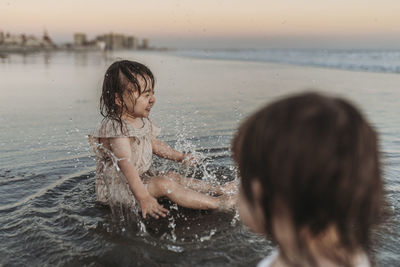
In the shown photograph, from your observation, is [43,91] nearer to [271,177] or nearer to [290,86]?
[290,86]

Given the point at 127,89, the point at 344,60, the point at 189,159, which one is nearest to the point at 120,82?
the point at 127,89

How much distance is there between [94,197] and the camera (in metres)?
3.35

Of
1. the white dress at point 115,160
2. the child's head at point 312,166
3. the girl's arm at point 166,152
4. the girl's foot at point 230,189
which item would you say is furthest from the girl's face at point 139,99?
the child's head at point 312,166

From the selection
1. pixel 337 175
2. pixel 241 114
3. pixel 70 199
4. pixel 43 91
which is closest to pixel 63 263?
pixel 70 199

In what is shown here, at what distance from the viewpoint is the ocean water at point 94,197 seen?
7.65 feet

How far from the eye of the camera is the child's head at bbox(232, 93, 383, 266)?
3.08 feet

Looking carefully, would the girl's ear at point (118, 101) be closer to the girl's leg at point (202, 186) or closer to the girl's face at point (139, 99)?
the girl's face at point (139, 99)

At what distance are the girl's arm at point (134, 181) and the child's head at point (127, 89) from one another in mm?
256

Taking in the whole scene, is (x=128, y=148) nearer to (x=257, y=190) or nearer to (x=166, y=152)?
(x=166, y=152)

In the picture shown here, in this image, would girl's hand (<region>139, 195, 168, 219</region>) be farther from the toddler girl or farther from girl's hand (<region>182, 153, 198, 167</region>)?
girl's hand (<region>182, 153, 198, 167</region>)

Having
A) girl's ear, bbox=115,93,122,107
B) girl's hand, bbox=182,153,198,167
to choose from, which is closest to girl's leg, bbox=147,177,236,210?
girl's hand, bbox=182,153,198,167

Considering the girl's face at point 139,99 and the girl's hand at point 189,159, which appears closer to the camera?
the girl's face at point 139,99

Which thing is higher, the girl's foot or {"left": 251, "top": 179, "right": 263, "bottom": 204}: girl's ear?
{"left": 251, "top": 179, "right": 263, "bottom": 204}: girl's ear

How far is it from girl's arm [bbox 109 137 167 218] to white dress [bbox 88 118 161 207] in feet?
0.19
